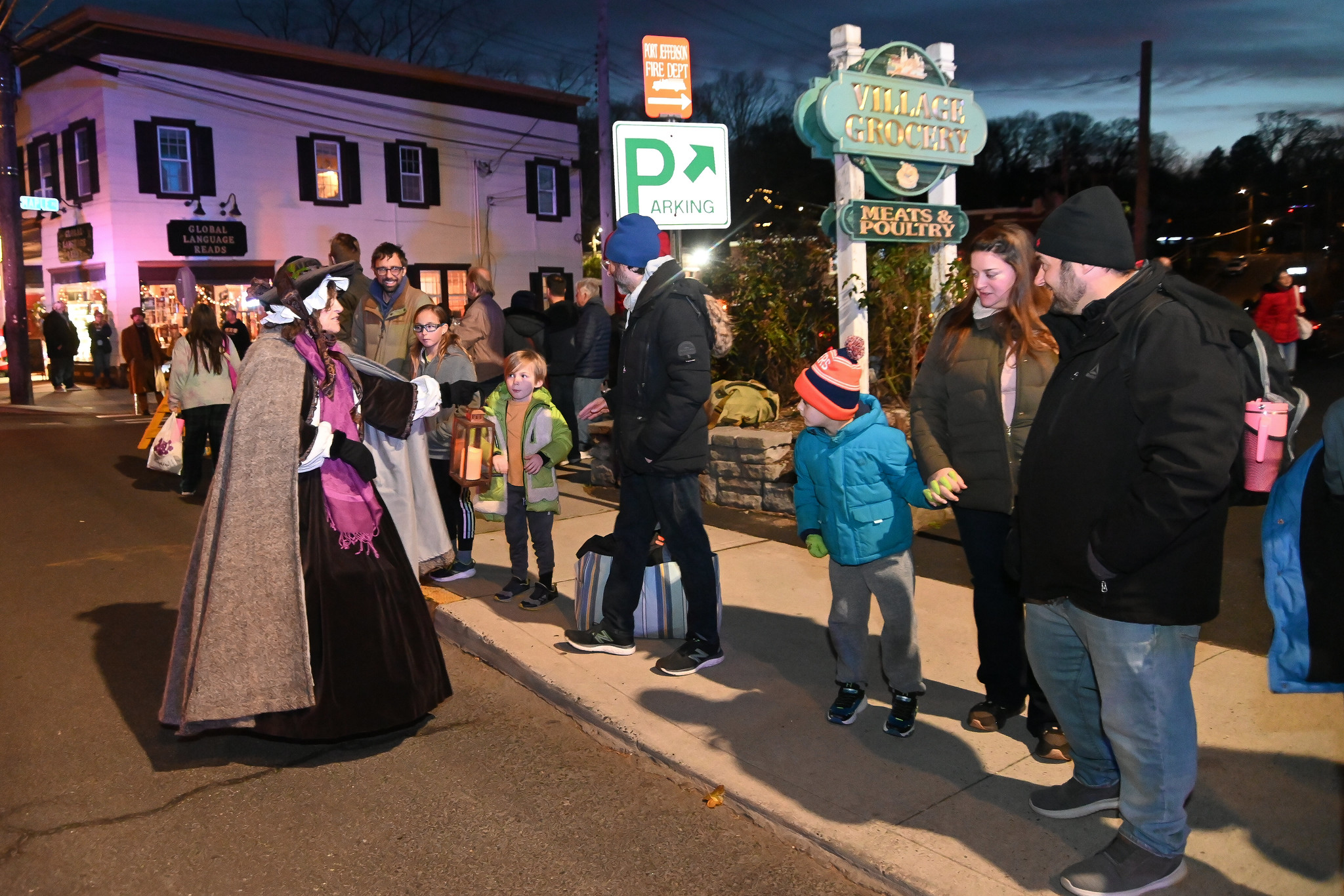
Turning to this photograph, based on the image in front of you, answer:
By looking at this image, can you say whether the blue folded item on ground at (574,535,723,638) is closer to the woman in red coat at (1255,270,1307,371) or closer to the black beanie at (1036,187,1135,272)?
the black beanie at (1036,187,1135,272)

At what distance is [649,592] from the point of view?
5.20 meters

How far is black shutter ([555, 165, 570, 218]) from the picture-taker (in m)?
33.6

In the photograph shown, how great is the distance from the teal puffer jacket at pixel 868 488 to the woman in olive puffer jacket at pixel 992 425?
10 cm

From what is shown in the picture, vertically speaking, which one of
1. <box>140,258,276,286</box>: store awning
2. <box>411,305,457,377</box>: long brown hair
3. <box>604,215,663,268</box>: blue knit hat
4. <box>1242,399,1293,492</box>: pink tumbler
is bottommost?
<box>1242,399,1293,492</box>: pink tumbler

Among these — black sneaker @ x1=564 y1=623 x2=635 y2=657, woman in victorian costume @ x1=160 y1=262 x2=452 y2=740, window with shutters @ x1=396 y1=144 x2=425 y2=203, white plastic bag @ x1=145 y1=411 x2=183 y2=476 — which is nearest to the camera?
woman in victorian costume @ x1=160 y1=262 x2=452 y2=740

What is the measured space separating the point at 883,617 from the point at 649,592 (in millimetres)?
1402

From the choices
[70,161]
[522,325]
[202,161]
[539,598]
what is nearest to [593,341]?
[522,325]

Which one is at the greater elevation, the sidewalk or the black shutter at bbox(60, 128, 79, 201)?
the black shutter at bbox(60, 128, 79, 201)

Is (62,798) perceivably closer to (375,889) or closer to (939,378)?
(375,889)

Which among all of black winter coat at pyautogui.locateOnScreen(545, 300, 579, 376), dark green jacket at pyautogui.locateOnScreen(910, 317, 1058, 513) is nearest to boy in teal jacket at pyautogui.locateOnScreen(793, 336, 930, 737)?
dark green jacket at pyautogui.locateOnScreen(910, 317, 1058, 513)

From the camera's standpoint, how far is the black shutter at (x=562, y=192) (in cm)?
3362

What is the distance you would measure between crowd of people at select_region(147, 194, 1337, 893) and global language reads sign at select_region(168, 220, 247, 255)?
2167 cm

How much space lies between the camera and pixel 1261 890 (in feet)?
9.87

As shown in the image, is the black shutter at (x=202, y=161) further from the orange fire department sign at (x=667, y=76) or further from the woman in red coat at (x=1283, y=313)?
the woman in red coat at (x=1283, y=313)
